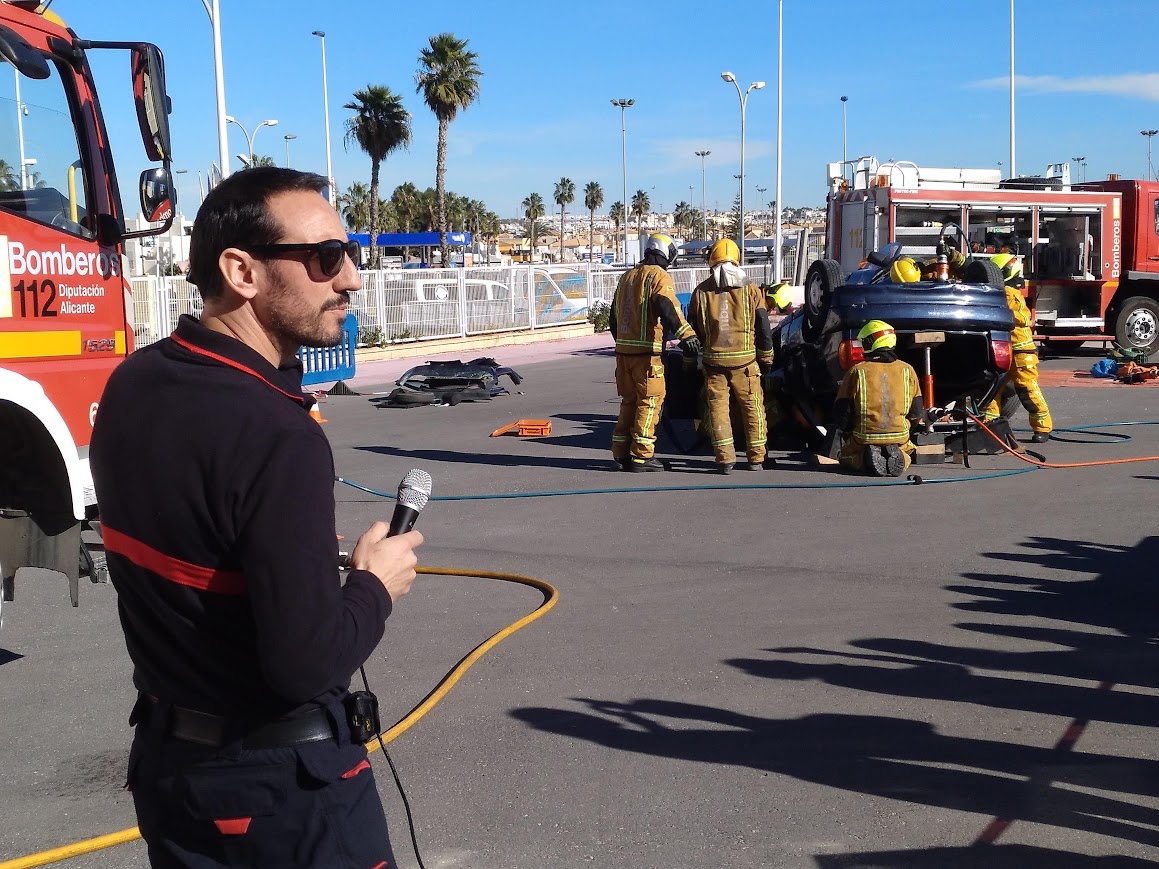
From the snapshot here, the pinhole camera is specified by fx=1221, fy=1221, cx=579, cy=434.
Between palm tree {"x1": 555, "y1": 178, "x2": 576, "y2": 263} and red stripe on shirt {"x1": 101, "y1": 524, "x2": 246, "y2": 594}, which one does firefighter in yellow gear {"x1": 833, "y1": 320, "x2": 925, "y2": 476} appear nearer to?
red stripe on shirt {"x1": 101, "y1": 524, "x2": 246, "y2": 594}

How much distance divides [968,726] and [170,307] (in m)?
17.3

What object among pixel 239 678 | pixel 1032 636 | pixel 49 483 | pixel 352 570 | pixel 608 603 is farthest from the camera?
pixel 608 603

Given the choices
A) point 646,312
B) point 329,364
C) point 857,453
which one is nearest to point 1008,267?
point 857,453

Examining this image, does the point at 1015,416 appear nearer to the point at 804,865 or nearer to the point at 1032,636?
the point at 1032,636

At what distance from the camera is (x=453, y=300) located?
83.0 feet

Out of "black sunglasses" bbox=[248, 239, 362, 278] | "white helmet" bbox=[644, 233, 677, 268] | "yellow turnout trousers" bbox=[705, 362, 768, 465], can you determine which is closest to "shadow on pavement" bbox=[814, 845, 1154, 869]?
"black sunglasses" bbox=[248, 239, 362, 278]

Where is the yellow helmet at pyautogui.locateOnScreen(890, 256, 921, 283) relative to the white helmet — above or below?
below

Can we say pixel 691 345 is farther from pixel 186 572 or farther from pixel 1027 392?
pixel 186 572

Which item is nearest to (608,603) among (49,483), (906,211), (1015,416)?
(49,483)

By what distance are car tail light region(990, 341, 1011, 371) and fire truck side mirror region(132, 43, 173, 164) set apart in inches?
303

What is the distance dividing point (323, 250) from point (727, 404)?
8.64m

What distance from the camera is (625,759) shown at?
4504 mm

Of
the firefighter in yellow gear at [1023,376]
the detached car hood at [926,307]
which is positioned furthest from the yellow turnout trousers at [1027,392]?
the detached car hood at [926,307]

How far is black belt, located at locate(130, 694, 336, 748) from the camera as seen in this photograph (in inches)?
79.5
